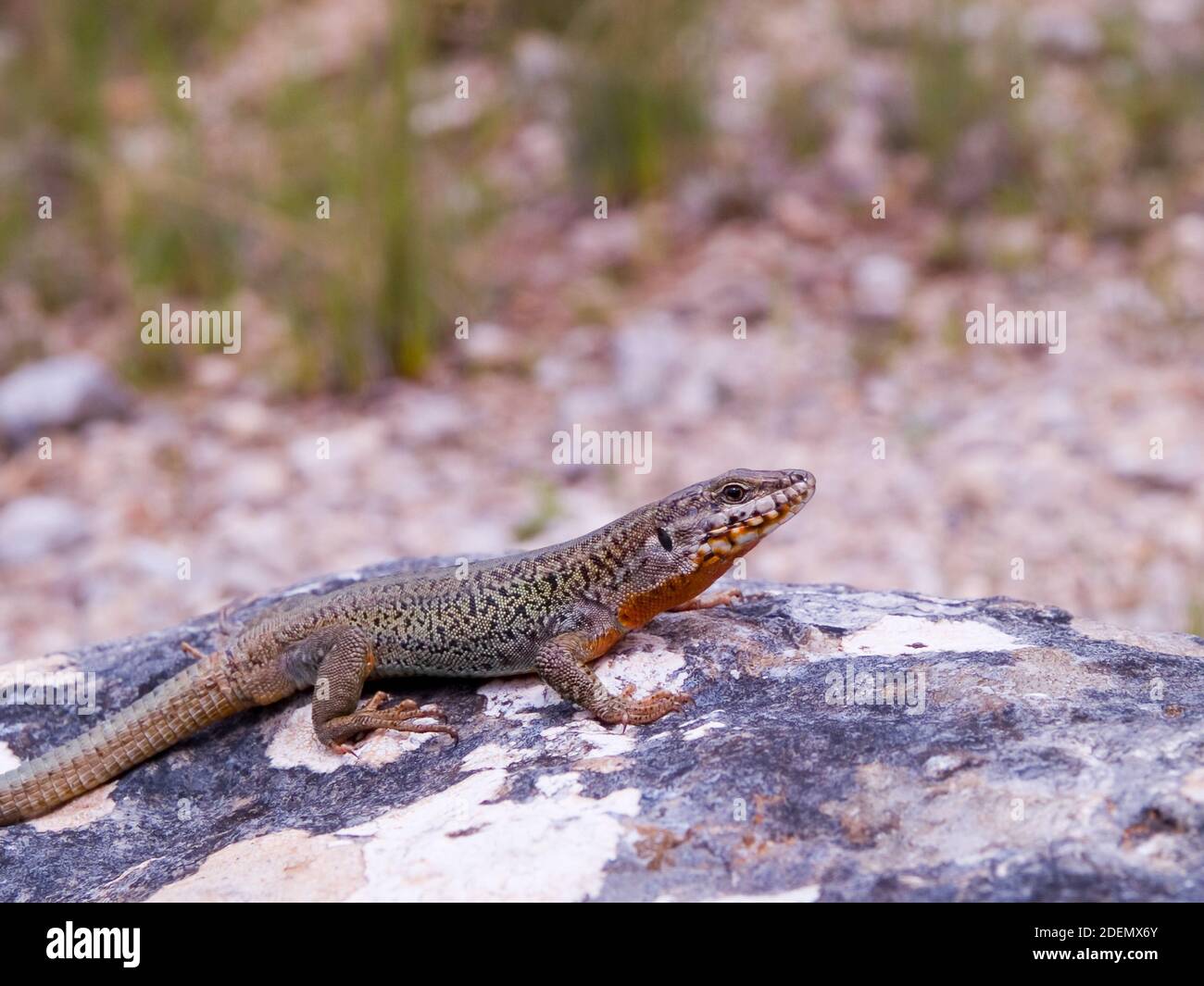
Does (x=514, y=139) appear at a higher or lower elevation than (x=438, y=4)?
lower

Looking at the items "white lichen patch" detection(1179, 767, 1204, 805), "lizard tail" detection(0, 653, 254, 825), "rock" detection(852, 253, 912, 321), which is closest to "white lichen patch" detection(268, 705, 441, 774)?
"lizard tail" detection(0, 653, 254, 825)

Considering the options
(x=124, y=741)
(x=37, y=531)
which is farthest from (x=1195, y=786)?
(x=37, y=531)

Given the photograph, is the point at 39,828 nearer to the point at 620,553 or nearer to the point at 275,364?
the point at 620,553

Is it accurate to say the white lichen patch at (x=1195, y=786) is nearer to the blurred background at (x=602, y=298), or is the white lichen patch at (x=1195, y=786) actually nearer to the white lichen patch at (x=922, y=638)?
the white lichen patch at (x=922, y=638)

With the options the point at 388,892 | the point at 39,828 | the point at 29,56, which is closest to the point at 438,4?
the point at 29,56

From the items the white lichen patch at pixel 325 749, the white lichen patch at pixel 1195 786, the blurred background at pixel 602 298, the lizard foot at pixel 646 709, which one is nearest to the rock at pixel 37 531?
the blurred background at pixel 602 298

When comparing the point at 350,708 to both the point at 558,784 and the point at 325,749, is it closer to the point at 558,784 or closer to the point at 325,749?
the point at 325,749

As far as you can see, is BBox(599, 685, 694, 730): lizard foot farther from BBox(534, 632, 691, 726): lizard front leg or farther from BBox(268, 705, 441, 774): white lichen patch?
BBox(268, 705, 441, 774): white lichen patch
